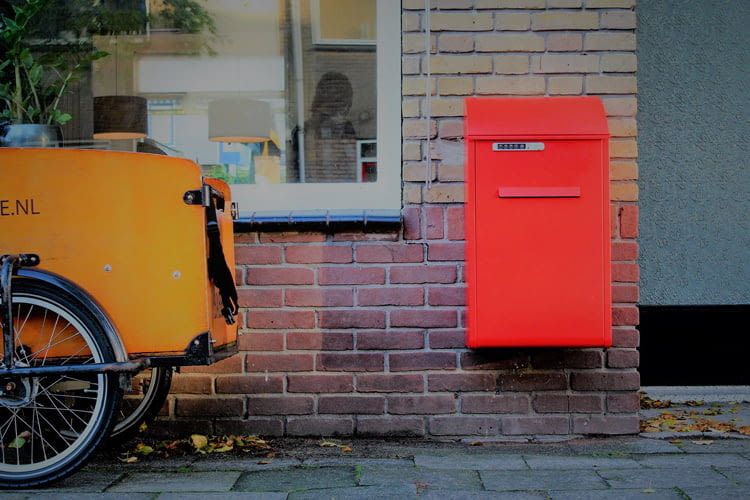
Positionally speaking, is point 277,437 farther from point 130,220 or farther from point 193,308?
point 130,220

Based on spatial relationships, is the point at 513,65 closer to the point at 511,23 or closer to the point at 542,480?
the point at 511,23

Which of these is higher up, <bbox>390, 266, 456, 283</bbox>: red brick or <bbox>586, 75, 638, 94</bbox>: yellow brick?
<bbox>586, 75, 638, 94</bbox>: yellow brick

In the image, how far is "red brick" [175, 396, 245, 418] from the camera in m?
4.05

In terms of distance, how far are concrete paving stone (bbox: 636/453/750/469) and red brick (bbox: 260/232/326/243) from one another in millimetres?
1694

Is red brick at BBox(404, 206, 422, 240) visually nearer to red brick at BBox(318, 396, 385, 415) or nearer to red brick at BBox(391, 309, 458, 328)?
red brick at BBox(391, 309, 458, 328)

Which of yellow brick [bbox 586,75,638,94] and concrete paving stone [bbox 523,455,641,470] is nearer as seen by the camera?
concrete paving stone [bbox 523,455,641,470]

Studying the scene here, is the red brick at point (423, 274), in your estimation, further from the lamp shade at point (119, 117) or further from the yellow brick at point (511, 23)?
the lamp shade at point (119, 117)

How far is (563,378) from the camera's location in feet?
13.2

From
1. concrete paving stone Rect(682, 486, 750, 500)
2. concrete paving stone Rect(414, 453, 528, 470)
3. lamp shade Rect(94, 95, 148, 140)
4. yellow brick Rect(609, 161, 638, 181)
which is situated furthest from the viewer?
lamp shade Rect(94, 95, 148, 140)

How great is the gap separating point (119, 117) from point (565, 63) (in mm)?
2176

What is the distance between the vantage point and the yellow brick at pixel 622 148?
4008 mm

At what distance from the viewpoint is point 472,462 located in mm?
3588

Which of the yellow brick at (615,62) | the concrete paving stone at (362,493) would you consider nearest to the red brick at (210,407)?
the concrete paving stone at (362,493)

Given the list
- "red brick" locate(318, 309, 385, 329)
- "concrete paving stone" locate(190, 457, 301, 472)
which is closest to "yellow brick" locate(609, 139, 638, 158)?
"red brick" locate(318, 309, 385, 329)
